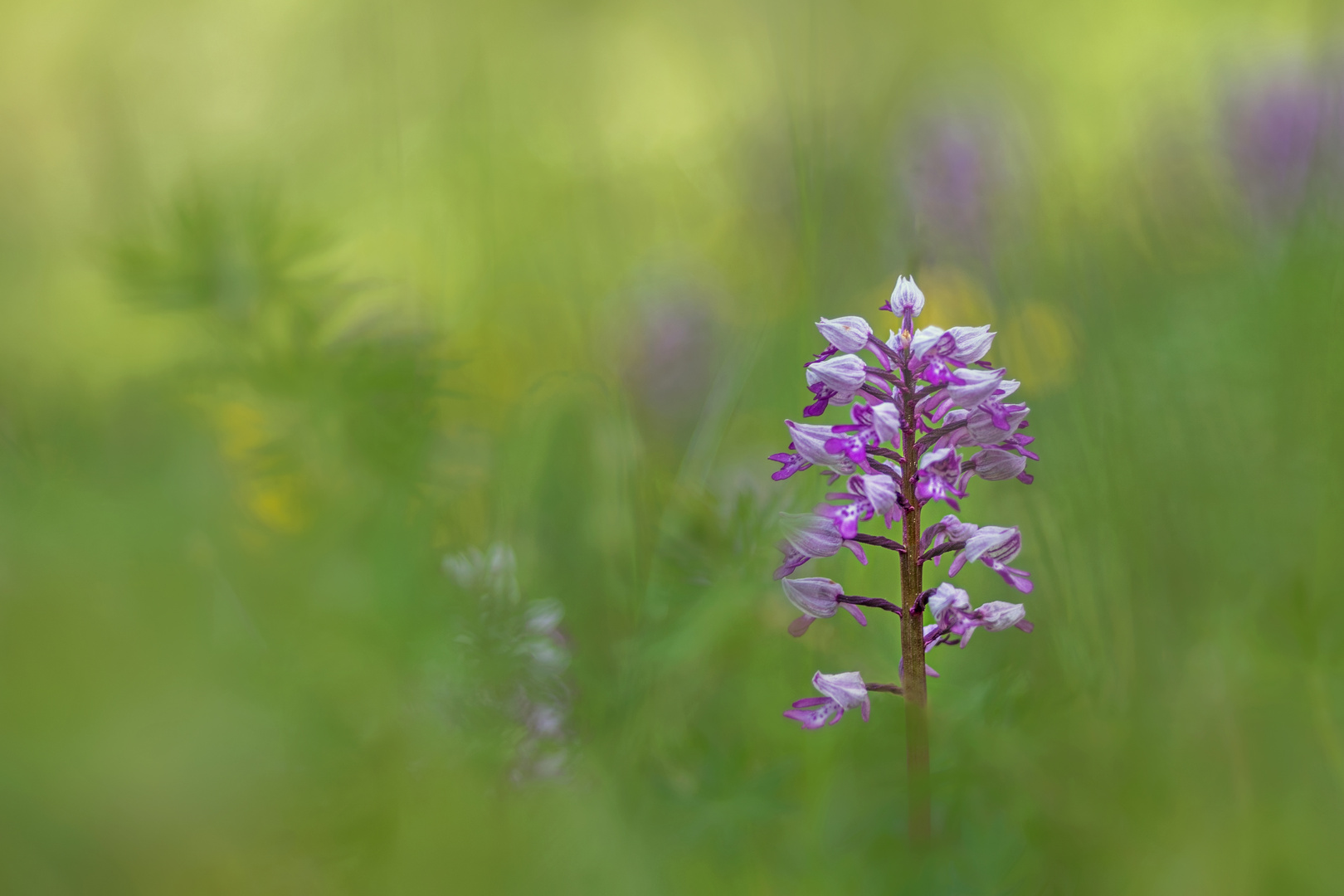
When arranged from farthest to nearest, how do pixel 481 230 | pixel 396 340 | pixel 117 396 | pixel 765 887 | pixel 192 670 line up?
pixel 481 230
pixel 117 396
pixel 396 340
pixel 765 887
pixel 192 670

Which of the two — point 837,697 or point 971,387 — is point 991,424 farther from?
point 837,697

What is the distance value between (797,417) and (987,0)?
6084 millimetres

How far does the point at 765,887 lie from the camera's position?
1.02 m

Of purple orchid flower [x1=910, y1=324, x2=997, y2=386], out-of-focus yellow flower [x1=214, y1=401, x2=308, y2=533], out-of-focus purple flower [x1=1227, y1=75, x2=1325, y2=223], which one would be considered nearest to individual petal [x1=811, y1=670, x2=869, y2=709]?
purple orchid flower [x1=910, y1=324, x2=997, y2=386]

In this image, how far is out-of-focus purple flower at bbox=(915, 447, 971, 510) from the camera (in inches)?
38.6

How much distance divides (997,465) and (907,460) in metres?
0.12

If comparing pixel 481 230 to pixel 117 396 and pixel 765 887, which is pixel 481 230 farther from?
pixel 765 887

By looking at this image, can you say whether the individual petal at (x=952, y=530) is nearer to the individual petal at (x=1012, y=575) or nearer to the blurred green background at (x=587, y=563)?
the individual petal at (x=1012, y=575)

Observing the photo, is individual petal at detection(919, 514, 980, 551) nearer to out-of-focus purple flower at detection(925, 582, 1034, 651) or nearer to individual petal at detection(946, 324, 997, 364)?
out-of-focus purple flower at detection(925, 582, 1034, 651)

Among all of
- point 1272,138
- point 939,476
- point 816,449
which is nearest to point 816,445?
point 816,449

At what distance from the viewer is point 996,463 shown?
43.1 inches

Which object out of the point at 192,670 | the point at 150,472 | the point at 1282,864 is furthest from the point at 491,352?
the point at 1282,864

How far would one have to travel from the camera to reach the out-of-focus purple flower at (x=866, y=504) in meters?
0.98

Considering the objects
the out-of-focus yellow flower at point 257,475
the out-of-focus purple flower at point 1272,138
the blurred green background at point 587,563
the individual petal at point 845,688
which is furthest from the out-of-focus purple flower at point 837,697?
the out-of-focus purple flower at point 1272,138
